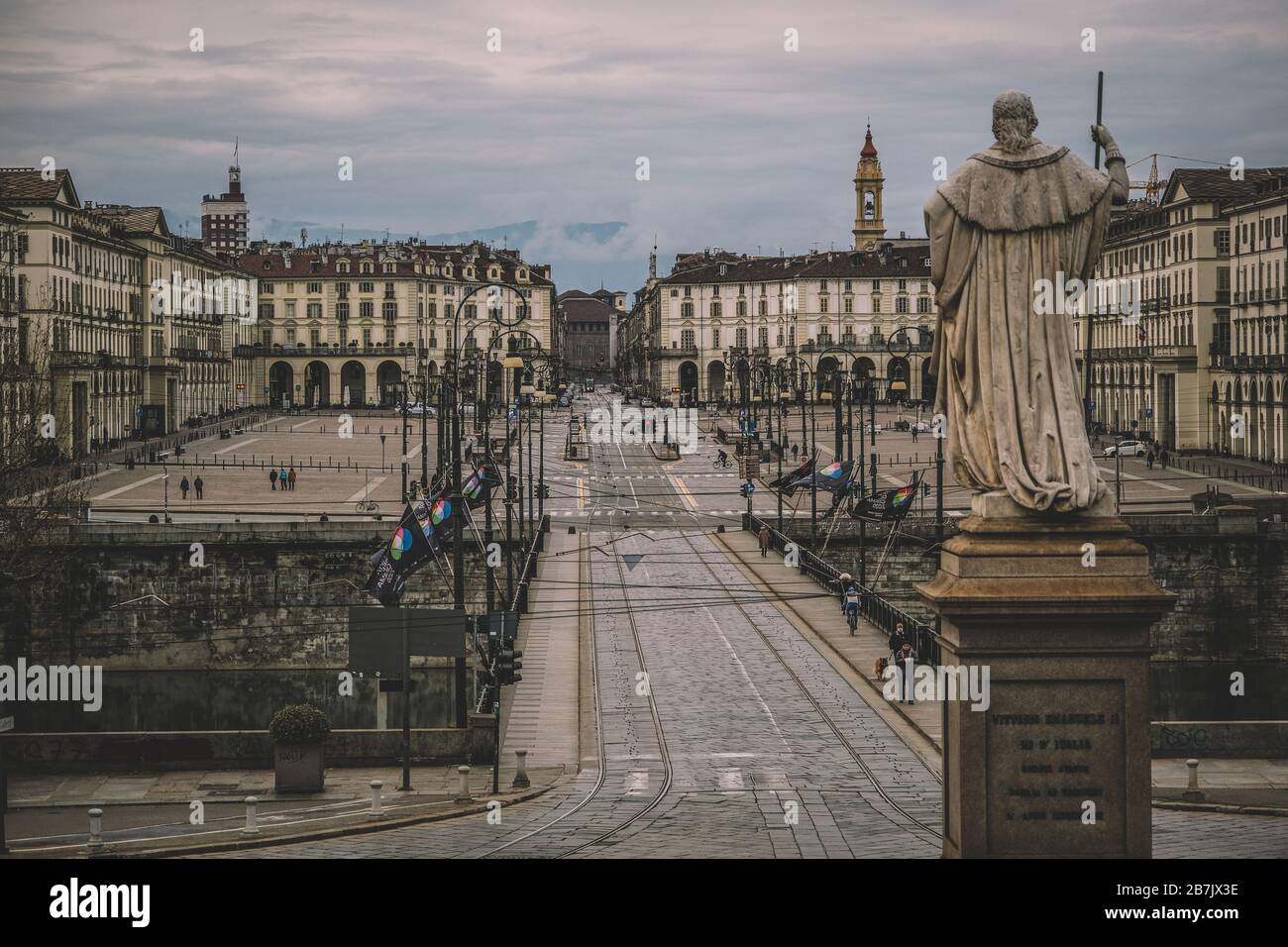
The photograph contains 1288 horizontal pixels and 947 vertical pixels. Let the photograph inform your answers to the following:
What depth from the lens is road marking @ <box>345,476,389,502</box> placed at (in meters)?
81.0

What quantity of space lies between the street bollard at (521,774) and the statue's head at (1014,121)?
18.9 metres

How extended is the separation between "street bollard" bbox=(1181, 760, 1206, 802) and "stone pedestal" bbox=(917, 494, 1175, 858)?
52.4 ft

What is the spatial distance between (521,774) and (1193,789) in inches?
422

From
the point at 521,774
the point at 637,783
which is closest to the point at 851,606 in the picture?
the point at 637,783

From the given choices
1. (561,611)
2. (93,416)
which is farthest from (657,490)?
(561,611)

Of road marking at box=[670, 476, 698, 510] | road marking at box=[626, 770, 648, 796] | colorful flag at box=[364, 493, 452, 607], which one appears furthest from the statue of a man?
road marking at box=[670, 476, 698, 510]

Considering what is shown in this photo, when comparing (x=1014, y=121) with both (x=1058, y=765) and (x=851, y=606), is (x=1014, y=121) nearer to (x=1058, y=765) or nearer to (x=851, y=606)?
(x=1058, y=765)

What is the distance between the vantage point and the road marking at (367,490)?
266ft

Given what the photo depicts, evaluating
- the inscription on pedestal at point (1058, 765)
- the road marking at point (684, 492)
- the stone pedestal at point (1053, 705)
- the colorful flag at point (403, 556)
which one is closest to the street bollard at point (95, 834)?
the colorful flag at point (403, 556)

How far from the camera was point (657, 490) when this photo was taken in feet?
321

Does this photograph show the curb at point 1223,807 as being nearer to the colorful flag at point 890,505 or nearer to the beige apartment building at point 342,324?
the colorful flag at point 890,505

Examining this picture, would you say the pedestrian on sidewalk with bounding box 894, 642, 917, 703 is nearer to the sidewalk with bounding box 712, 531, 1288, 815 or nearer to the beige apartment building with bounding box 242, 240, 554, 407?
the sidewalk with bounding box 712, 531, 1288, 815

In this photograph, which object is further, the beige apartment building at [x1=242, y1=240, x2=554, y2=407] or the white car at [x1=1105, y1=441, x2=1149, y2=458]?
the beige apartment building at [x1=242, y1=240, x2=554, y2=407]
